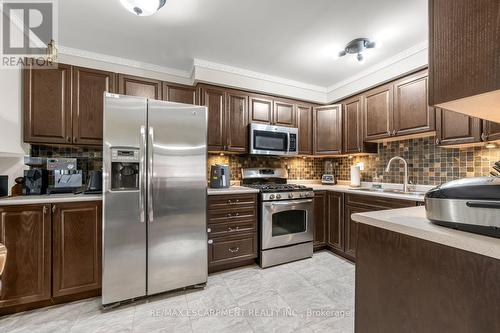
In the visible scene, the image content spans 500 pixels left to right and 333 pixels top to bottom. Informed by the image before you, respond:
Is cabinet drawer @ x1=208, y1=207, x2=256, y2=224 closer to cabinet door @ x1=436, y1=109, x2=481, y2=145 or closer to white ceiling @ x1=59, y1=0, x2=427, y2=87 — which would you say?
white ceiling @ x1=59, y1=0, x2=427, y2=87

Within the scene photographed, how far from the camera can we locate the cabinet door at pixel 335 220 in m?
2.79

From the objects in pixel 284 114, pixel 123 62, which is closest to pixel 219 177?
pixel 284 114

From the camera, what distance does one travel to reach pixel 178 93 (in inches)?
104

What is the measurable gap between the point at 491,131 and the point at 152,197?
2889 millimetres

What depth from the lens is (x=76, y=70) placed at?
2.24 meters

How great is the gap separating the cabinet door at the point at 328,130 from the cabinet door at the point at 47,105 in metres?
3.04

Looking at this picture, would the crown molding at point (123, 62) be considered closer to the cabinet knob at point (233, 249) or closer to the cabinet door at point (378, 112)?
the cabinet knob at point (233, 249)

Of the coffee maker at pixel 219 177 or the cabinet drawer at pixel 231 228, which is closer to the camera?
the cabinet drawer at pixel 231 228

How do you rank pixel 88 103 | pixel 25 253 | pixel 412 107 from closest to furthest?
pixel 25 253
pixel 88 103
pixel 412 107

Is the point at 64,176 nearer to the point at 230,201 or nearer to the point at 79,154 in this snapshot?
the point at 79,154

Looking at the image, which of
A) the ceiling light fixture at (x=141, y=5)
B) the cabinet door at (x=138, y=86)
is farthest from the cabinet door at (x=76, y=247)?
the ceiling light fixture at (x=141, y=5)

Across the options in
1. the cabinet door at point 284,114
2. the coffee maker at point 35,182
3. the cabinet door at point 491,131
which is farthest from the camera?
the cabinet door at point 284,114

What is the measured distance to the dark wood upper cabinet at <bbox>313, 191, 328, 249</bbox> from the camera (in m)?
2.95

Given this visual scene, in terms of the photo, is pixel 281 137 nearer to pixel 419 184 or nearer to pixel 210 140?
pixel 210 140
